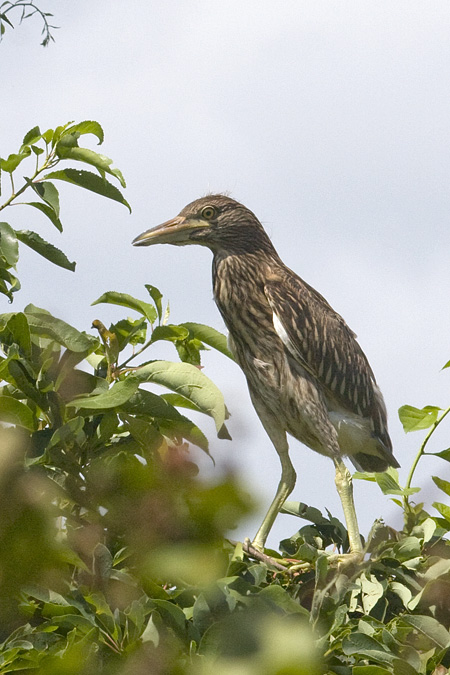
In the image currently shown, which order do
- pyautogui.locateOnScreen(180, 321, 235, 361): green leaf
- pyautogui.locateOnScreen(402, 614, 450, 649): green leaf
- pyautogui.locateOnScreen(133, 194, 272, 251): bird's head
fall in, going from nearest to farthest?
pyautogui.locateOnScreen(402, 614, 450, 649): green leaf, pyautogui.locateOnScreen(180, 321, 235, 361): green leaf, pyautogui.locateOnScreen(133, 194, 272, 251): bird's head

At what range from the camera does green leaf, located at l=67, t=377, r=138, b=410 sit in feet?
4.69

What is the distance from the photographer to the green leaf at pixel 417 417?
2598mm

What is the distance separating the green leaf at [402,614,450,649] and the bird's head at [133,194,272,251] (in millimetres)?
2850

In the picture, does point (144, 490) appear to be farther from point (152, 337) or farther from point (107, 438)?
point (152, 337)

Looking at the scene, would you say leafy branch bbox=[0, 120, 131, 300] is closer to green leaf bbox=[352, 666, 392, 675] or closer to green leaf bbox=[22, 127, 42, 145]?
green leaf bbox=[22, 127, 42, 145]

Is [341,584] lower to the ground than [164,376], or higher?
lower

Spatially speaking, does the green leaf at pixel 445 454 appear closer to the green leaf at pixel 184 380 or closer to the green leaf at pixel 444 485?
the green leaf at pixel 444 485

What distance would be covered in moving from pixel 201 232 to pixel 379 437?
1.51 m

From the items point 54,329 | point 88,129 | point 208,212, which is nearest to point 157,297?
point 88,129

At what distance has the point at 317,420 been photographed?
14.7 ft

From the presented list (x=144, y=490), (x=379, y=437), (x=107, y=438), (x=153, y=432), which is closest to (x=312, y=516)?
(x=107, y=438)

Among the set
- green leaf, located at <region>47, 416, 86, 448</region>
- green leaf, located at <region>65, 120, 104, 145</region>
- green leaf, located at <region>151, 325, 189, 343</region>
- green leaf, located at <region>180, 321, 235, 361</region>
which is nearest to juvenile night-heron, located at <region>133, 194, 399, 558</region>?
green leaf, located at <region>180, 321, 235, 361</region>

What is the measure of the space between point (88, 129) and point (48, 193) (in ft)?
0.76

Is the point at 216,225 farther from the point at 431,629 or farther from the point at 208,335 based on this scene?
the point at 431,629
